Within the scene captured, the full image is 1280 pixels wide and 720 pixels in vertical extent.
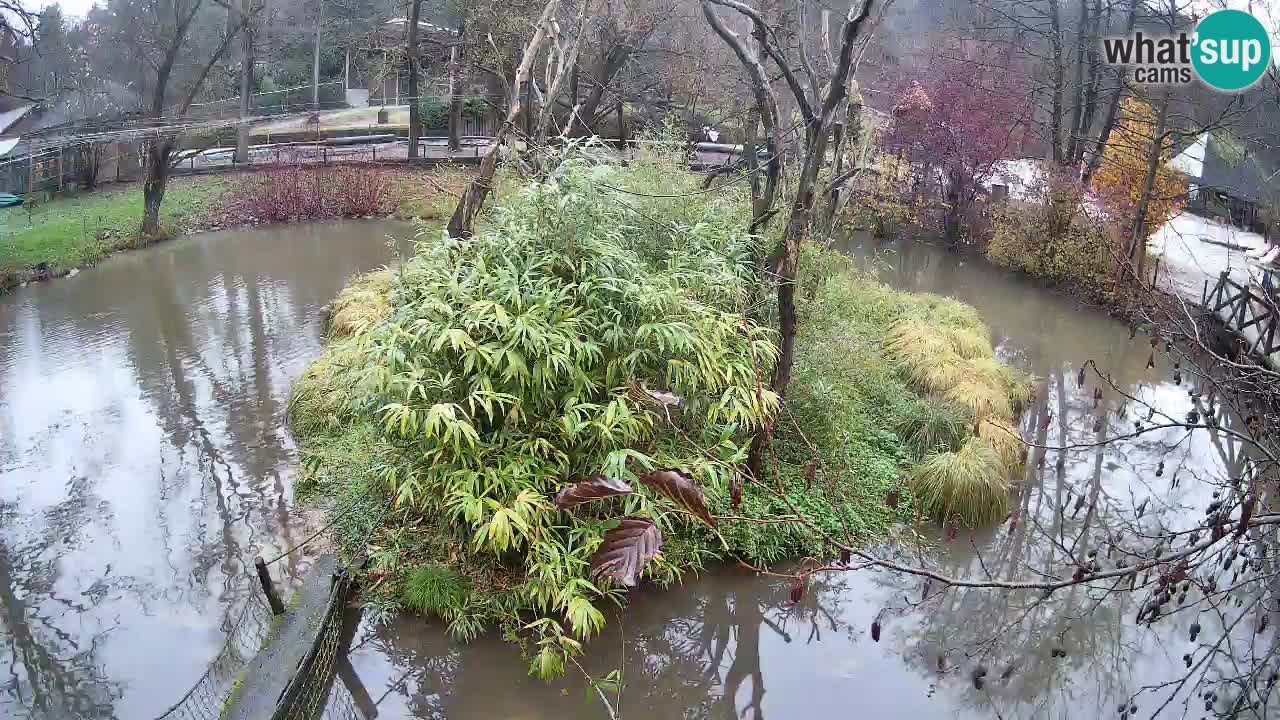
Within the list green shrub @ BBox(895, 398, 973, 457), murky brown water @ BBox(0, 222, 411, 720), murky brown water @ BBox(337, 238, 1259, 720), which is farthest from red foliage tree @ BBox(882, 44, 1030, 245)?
murky brown water @ BBox(0, 222, 411, 720)

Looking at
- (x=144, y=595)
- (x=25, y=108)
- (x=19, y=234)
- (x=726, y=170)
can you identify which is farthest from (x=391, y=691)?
(x=25, y=108)

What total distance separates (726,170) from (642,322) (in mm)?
7007

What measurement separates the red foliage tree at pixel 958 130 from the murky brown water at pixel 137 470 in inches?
362

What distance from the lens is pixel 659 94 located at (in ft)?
67.8

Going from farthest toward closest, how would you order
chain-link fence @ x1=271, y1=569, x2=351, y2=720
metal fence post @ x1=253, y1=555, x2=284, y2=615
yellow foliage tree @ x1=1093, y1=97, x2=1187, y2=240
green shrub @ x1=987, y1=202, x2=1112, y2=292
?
green shrub @ x1=987, y1=202, x2=1112, y2=292 < yellow foliage tree @ x1=1093, y1=97, x2=1187, y2=240 < metal fence post @ x1=253, y1=555, x2=284, y2=615 < chain-link fence @ x1=271, y1=569, x2=351, y2=720

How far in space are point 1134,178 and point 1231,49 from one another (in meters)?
3.05

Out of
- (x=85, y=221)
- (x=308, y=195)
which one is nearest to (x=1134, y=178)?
(x=308, y=195)

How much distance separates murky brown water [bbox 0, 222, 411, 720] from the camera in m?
5.43

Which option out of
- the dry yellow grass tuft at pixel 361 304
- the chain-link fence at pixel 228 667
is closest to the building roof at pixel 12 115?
the dry yellow grass tuft at pixel 361 304

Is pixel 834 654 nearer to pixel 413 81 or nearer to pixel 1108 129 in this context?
pixel 1108 129

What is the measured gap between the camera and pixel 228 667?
5234mm

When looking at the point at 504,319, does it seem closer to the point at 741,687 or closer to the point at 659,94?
the point at 741,687

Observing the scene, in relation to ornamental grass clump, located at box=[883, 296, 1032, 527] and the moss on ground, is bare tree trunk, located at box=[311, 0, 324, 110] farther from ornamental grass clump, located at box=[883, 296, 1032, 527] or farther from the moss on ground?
ornamental grass clump, located at box=[883, 296, 1032, 527]

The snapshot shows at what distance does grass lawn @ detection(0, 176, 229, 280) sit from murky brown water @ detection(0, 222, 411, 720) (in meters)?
0.76
